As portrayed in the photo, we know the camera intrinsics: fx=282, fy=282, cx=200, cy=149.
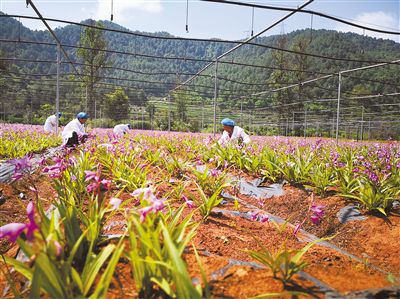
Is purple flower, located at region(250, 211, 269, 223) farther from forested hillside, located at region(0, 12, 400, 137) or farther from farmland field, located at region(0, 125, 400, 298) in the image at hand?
forested hillside, located at region(0, 12, 400, 137)

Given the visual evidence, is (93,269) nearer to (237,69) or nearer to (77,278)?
(77,278)

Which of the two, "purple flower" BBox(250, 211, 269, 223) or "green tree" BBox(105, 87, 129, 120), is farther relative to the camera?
"green tree" BBox(105, 87, 129, 120)

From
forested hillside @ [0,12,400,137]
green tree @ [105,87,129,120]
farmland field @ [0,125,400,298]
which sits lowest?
farmland field @ [0,125,400,298]

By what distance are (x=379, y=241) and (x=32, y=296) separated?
3.32 metres

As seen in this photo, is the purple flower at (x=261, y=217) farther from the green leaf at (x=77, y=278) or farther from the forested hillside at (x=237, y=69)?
the forested hillside at (x=237, y=69)

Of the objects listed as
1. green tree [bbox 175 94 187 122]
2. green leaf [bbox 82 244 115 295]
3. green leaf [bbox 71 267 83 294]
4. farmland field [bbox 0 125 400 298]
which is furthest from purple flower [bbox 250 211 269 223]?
green tree [bbox 175 94 187 122]

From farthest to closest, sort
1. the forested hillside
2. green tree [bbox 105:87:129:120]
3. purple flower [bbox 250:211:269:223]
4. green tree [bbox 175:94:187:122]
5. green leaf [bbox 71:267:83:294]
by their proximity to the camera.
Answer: green tree [bbox 175:94:187:122] < green tree [bbox 105:87:129:120] < the forested hillside < purple flower [bbox 250:211:269:223] < green leaf [bbox 71:267:83:294]

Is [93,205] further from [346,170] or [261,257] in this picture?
[346,170]

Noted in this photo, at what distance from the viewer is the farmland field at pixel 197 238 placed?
1.23 m

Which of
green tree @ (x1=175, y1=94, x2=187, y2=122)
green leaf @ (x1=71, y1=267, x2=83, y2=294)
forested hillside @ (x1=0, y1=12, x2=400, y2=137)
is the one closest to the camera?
green leaf @ (x1=71, y1=267, x2=83, y2=294)

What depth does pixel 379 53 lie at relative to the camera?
161 ft

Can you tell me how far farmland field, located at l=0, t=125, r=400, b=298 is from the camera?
4.04 ft

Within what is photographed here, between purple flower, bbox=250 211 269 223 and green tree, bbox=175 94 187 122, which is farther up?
green tree, bbox=175 94 187 122

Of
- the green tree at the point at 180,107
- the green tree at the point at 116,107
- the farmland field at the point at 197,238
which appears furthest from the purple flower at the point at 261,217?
the green tree at the point at 180,107
